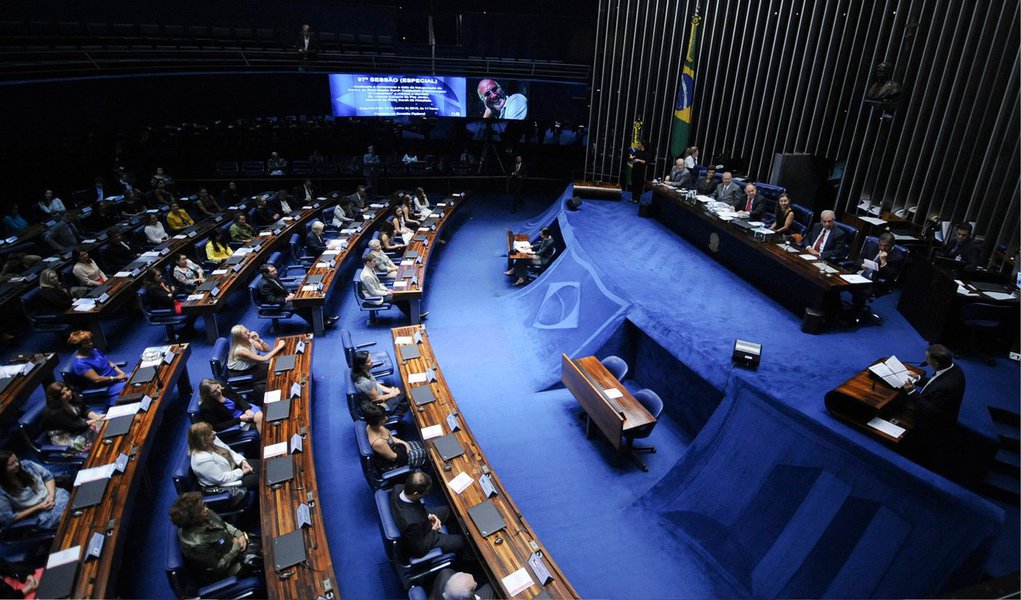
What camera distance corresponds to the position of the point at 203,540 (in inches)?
142

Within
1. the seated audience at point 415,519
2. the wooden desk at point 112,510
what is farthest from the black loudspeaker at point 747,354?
the wooden desk at point 112,510

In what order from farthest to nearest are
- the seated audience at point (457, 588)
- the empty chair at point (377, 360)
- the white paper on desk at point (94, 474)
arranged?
the empty chair at point (377, 360)
the white paper on desk at point (94, 474)
the seated audience at point (457, 588)

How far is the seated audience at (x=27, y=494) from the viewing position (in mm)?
4078

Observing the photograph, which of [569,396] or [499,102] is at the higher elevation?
[499,102]

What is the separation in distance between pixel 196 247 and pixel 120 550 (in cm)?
646

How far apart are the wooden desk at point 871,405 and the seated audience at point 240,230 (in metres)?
9.78

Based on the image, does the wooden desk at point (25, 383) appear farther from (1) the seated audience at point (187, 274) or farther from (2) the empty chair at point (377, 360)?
(2) the empty chair at point (377, 360)

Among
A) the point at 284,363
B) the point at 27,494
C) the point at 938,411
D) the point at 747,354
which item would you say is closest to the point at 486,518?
the point at 747,354

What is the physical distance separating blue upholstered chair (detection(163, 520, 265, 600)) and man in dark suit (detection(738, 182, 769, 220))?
7694 mm

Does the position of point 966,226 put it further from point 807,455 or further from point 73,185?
point 73,185

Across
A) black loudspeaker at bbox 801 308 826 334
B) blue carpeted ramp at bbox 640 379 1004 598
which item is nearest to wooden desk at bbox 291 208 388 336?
blue carpeted ramp at bbox 640 379 1004 598

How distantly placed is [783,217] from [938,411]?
4.64 meters

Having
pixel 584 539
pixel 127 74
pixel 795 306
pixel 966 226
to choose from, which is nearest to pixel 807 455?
pixel 584 539

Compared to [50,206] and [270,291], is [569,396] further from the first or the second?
[50,206]
